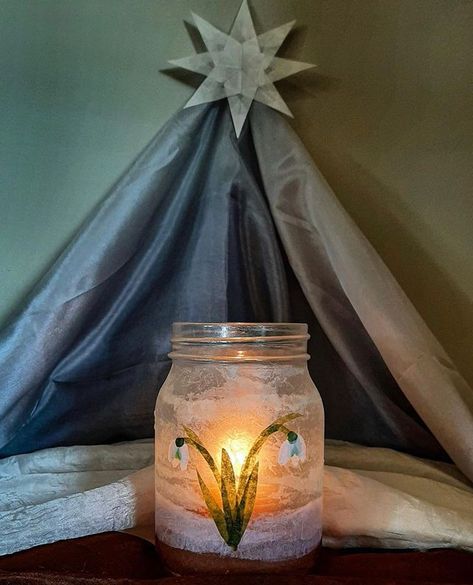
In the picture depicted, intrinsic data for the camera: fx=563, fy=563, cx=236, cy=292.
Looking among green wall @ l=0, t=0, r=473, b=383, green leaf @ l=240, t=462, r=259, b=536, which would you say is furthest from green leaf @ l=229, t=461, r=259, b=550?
green wall @ l=0, t=0, r=473, b=383

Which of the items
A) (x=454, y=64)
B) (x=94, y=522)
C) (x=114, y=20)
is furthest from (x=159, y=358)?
(x=454, y=64)

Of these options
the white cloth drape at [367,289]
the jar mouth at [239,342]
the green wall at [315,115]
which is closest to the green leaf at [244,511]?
the jar mouth at [239,342]

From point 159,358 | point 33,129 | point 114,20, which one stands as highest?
point 114,20

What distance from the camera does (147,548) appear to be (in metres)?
0.60

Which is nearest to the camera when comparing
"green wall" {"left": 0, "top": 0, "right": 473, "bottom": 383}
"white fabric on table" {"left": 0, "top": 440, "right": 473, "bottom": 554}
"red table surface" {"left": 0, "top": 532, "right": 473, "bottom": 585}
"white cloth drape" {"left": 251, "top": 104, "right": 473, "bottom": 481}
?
"red table surface" {"left": 0, "top": 532, "right": 473, "bottom": 585}

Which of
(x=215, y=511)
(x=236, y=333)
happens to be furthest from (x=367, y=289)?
(x=215, y=511)

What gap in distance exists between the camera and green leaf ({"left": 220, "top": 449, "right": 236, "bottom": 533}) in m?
0.53

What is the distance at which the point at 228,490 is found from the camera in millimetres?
534

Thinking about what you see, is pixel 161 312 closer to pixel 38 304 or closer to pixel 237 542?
pixel 38 304

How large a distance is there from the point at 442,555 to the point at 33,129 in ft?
2.68

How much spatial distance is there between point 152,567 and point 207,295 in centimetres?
39

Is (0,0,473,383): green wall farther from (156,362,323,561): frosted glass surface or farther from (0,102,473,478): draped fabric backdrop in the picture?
(156,362,323,561): frosted glass surface

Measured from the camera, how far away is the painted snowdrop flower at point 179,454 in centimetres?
55

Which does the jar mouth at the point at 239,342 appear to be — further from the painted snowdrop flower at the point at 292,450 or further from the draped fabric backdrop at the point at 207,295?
the draped fabric backdrop at the point at 207,295
